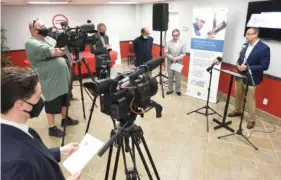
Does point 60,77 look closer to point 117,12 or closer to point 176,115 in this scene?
point 176,115

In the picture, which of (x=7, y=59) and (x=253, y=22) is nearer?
(x=253, y=22)

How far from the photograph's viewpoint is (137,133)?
1.37m

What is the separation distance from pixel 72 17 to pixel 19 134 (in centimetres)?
635

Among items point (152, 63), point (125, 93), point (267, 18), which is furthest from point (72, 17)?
point (125, 93)

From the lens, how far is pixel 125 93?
3.86 feet

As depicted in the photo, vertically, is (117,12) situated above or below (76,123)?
above

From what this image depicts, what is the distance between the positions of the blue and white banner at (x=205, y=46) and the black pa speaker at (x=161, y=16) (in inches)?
22.1

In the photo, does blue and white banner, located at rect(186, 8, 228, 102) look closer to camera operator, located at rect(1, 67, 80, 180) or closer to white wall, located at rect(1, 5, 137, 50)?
camera operator, located at rect(1, 67, 80, 180)

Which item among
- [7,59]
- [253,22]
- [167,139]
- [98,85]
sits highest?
[253,22]

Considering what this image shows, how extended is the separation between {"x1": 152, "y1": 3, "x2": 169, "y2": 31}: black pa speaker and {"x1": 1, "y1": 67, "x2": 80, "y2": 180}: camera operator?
144 inches

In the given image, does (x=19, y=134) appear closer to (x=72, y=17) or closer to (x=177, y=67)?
(x=177, y=67)

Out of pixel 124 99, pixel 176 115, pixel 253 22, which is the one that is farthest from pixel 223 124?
pixel 124 99

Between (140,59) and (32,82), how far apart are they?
3.67 m

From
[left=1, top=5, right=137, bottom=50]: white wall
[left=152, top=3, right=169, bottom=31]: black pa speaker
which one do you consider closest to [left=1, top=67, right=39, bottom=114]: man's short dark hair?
[left=152, top=3, right=169, bottom=31]: black pa speaker
